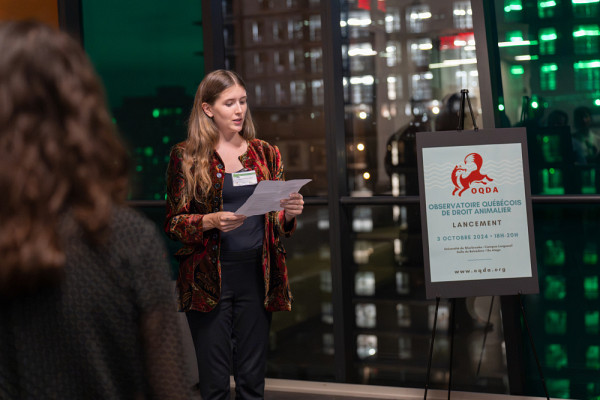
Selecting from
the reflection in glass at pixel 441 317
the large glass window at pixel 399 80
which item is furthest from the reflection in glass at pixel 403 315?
the large glass window at pixel 399 80

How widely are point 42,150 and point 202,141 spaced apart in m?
1.86

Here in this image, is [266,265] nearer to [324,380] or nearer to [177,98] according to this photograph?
[324,380]

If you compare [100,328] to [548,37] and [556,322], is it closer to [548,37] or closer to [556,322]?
[556,322]

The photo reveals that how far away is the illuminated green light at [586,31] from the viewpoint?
12.0 feet

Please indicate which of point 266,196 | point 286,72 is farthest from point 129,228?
point 286,72

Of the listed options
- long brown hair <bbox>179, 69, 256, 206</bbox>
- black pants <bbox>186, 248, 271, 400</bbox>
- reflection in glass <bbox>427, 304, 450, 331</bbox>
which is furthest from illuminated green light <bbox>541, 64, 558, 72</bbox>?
black pants <bbox>186, 248, 271, 400</bbox>

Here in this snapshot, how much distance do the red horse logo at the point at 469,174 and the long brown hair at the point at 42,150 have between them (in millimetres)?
2621

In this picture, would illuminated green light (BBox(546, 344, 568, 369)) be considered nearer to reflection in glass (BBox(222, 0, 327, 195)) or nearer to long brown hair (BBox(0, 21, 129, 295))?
reflection in glass (BBox(222, 0, 327, 195))

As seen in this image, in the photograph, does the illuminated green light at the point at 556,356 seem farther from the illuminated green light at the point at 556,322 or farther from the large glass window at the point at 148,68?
the large glass window at the point at 148,68

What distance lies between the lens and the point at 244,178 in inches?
110

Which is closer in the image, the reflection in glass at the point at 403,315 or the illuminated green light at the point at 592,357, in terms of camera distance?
the illuminated green light at the point at 592,357

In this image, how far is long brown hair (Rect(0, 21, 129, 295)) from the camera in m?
0.97

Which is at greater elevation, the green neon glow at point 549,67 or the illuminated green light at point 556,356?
the green neon glow at point 549,67

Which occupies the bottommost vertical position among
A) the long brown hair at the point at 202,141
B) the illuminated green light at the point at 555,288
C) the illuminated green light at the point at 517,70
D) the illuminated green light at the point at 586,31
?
the illuminated green light at the point at 555,288
